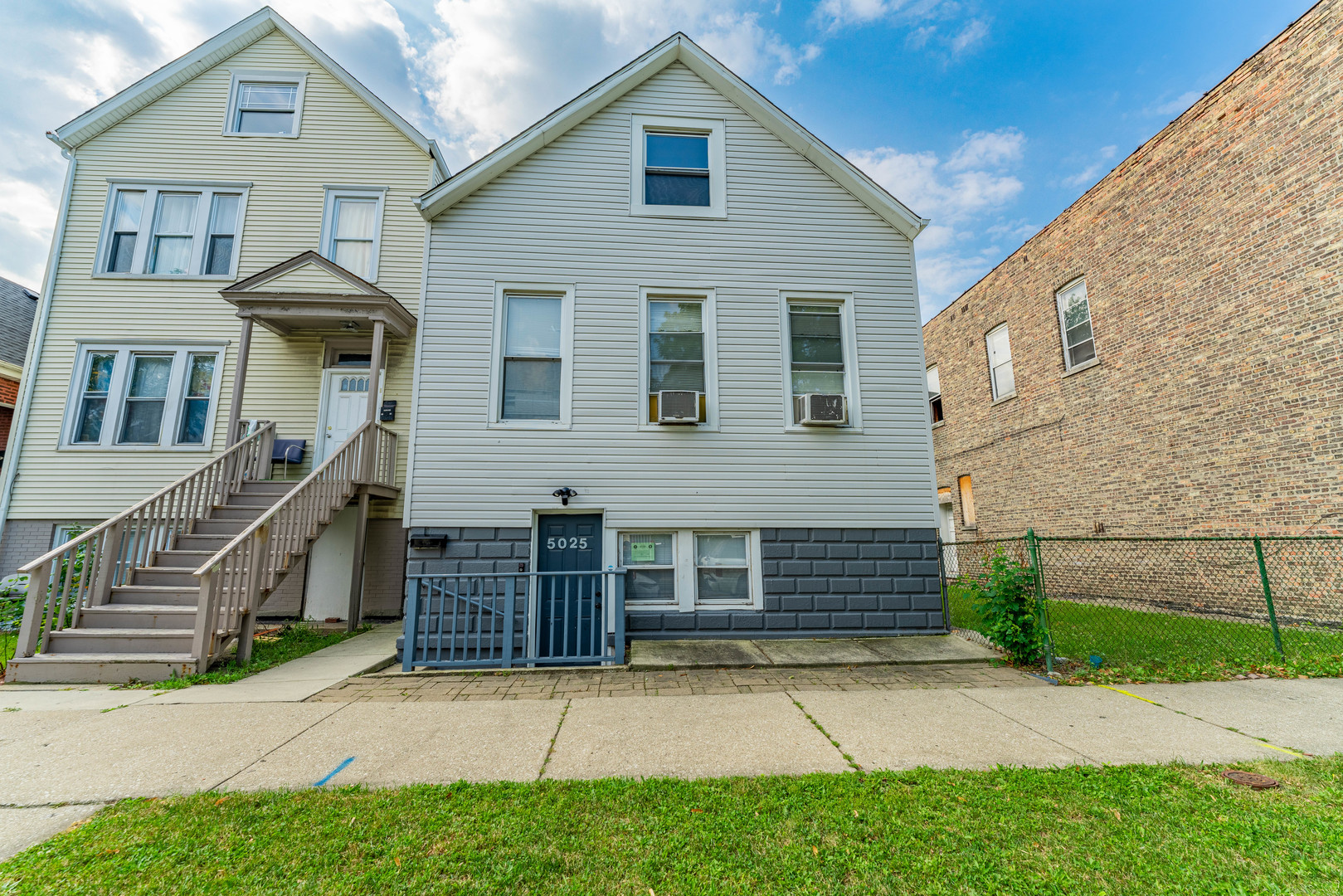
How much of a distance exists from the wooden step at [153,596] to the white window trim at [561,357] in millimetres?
3879

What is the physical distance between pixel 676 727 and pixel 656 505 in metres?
3.38

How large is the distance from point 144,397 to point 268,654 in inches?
254

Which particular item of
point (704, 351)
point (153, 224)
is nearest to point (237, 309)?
point (153, 224)

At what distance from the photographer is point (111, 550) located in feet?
19.9

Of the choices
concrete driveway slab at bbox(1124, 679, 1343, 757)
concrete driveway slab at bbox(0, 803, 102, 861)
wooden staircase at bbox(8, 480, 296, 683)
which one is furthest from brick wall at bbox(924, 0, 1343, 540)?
wooden staircase at bbox(8, 480, 296, 683)

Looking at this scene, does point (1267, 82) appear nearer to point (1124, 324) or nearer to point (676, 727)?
point (1124, 324)

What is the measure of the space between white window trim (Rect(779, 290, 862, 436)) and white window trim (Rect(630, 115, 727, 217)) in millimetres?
1736

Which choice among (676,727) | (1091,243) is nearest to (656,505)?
(676,727)

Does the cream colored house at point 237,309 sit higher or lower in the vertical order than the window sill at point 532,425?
higher

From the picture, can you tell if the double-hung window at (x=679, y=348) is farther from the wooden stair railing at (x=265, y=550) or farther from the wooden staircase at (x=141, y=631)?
the wooden staircase at (x=141, y=631)

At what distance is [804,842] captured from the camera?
8.30ft

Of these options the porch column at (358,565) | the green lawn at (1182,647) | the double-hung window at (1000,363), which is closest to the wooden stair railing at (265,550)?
the porch column at (358,565)

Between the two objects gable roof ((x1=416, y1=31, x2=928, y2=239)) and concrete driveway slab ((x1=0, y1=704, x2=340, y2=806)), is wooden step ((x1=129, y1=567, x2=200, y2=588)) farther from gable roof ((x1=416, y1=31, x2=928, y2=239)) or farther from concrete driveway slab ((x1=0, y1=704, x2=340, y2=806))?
gable roof ((x1=416, y1=31, x2=928, y2=239))

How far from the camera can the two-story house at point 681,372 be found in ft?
23.3
